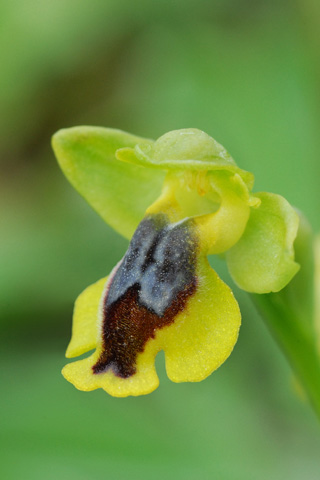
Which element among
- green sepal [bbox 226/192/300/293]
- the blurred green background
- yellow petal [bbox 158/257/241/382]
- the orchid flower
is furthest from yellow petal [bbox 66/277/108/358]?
the blurred green background

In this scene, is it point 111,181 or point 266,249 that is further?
point 111,181

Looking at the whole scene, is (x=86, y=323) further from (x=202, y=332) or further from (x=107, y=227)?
(x=107, y=227)

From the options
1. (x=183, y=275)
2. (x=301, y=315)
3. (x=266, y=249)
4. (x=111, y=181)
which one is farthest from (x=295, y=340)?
(x=111, y=181)

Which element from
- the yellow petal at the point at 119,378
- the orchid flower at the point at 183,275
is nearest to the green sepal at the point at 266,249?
the orchid flower at the point at 183,275

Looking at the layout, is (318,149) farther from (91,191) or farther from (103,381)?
(103,381)

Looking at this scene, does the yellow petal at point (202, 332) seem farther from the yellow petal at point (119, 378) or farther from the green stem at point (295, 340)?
the green stem at point (295, 340)

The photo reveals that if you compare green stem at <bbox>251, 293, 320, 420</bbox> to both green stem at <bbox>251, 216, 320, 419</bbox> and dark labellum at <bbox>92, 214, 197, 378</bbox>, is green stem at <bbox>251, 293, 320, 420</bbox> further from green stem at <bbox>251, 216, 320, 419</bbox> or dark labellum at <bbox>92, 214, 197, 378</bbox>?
dark labellum at <bbox>92, 214, 197, 378</bbox>
